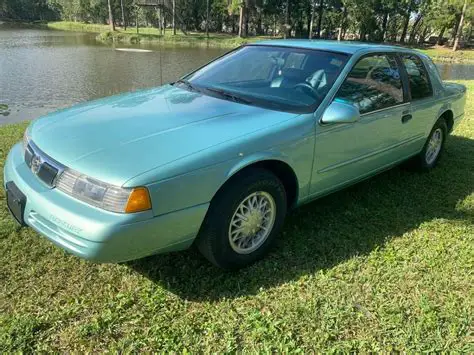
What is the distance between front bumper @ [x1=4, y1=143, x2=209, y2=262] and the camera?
88.6 inches

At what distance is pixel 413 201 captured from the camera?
4.30m

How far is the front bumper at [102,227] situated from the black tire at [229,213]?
110 millimetres

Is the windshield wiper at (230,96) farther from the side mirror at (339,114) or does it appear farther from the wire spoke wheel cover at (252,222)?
the wire spoke wheel cover at (252,222)

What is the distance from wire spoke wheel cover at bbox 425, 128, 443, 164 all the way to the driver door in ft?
3.46

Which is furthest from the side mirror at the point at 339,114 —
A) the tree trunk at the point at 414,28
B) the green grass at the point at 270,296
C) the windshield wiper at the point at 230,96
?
the tree trunk at the point at 414,28

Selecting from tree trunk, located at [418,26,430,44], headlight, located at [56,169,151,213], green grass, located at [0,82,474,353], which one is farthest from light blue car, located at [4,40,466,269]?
tree trunk, located at [418,26,430,44]

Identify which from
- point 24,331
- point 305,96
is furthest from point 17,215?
point 305,96

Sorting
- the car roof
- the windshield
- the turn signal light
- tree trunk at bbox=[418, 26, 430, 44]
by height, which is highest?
the car roof

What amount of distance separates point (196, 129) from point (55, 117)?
1156 mm

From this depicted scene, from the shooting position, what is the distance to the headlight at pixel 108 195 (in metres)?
2.24

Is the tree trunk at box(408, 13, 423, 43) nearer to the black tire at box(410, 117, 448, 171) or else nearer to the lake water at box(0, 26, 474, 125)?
the lake water at box(0, 26, 474, 125)

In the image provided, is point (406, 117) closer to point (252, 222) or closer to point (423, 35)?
point (252, 222)

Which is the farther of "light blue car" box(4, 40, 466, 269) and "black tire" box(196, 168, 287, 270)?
"black tire" box(196, 168, 287, 270)

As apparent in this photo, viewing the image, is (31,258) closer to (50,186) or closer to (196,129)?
(50,186)
